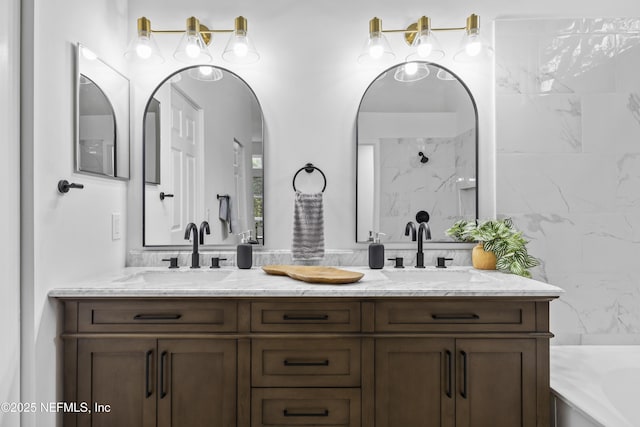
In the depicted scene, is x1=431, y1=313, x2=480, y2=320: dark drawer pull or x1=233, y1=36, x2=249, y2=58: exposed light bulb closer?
x1=431, y1=313, x2=480, y2=320: dark drawer pull

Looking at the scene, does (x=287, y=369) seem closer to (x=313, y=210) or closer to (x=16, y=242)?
(x=313, y=210)

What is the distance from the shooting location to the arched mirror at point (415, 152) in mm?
2086

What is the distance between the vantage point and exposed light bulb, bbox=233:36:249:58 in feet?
6.48

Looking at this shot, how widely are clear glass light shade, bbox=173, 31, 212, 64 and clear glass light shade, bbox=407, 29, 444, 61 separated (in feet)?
3.46

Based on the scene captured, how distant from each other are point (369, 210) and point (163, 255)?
3.57 feet

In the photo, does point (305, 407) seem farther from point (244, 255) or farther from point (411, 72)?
point (411, 72)

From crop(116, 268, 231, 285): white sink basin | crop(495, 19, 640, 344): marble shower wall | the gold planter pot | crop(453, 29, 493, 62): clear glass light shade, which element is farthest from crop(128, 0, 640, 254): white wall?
crop(116, 268, 231, 285): white sink basin

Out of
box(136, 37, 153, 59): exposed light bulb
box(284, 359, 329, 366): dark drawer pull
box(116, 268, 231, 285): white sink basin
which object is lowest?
box(284, 359, 329, 366): dark drawer pull

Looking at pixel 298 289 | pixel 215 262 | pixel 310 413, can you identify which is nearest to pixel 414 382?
pixel 310 413

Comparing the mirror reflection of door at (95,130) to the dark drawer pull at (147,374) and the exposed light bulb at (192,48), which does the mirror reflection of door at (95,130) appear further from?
the dark drawer pull at (147,374)

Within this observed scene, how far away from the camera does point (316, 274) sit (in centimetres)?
169

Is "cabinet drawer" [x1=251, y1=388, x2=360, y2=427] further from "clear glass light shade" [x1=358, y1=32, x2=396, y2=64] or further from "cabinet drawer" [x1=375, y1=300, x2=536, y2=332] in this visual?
"clear glass light shade" [x1=358, y1=32, x2=396, y2=64]

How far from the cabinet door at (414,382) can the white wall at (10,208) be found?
4.07 feet

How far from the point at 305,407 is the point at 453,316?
0.64 m
